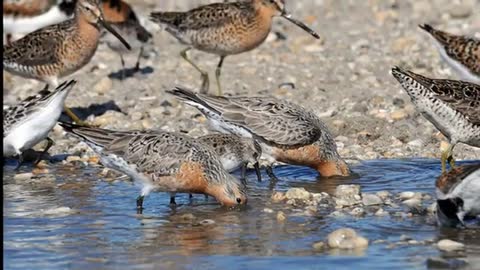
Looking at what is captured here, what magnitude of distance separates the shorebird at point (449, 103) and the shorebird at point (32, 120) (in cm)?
332

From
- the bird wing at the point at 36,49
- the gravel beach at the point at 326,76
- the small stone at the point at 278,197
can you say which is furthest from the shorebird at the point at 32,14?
the small stone at the point at 278,197

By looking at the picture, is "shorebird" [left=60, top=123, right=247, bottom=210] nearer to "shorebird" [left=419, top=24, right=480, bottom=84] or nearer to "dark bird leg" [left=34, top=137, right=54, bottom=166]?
"dark bird leg" [left=34, top=137, right=54, bottom=166]

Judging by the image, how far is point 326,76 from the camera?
15.6 meters

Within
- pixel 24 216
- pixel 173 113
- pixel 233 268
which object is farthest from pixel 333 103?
pixel 233 268

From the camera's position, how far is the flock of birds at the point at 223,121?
32.6 ft

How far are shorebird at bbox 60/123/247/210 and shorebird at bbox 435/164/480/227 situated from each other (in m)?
1.88

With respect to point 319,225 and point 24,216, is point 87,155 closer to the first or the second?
point 24,216

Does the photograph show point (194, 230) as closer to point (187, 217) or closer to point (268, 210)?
point (187, 217)

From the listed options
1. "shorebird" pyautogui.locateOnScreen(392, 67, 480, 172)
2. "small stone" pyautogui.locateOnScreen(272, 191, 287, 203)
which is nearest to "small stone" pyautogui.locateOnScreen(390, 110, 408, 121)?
"shorebird" pyautogui.locateOnScreen(392, 67, 480, 172)

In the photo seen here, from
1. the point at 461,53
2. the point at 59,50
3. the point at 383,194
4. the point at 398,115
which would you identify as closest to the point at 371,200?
the point at 383,194

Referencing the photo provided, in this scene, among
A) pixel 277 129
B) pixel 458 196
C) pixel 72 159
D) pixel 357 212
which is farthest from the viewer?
pixel 72 159

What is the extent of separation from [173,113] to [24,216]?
4549mm

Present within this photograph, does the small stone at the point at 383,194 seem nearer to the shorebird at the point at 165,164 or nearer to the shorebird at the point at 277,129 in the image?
the shorebird at the point at 277,129

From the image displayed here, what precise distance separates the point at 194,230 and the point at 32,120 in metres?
3.09
